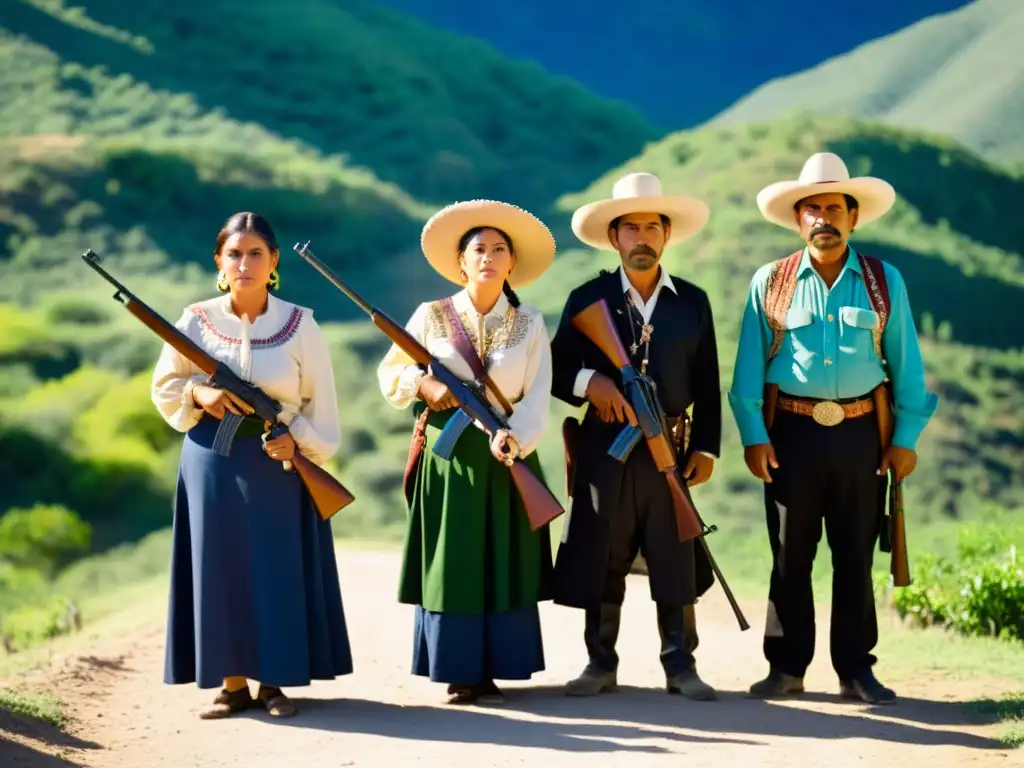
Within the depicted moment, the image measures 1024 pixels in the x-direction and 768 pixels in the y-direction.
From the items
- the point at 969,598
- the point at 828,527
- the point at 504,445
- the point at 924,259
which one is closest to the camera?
the point at 504,445

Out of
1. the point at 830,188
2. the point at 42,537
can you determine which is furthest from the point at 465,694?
the point at 42,537

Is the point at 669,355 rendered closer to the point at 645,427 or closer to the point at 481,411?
the point at 645,427

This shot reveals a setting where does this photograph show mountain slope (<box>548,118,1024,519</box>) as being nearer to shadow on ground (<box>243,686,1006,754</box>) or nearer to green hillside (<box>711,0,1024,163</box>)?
green hillside (<box>711,0,1024,163</box>)

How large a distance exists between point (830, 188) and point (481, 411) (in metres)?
1.83

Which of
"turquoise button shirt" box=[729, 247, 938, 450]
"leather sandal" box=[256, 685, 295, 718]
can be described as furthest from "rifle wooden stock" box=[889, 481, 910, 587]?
"leather sandal" box=[256, 685, 295, 718]

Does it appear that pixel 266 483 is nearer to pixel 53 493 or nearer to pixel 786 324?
pixel 786 324

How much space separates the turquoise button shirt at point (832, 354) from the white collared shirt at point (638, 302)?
36cm

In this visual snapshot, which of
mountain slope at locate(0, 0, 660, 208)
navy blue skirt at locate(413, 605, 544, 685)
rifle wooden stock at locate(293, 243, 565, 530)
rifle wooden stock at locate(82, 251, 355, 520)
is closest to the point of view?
rifle wooden stock at locate(82, 251, 355, 520)

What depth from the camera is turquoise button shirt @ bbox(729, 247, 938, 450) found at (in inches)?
243

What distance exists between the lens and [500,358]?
20.3 feet

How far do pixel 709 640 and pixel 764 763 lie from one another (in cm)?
293

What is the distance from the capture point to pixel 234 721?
19.5 feet

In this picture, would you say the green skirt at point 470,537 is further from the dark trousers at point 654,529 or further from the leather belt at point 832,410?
the leather belt at point 832,410

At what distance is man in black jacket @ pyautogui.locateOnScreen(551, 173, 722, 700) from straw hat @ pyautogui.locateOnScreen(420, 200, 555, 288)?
24cm
